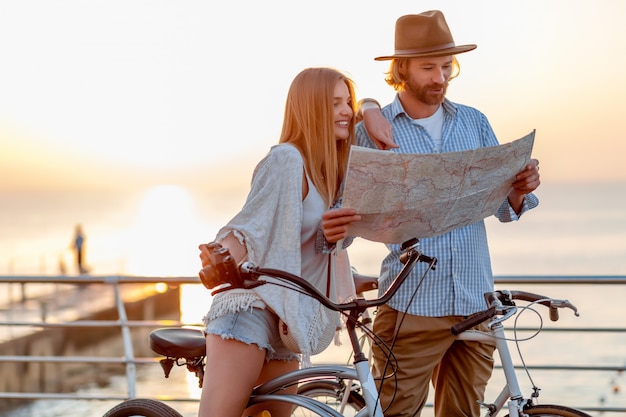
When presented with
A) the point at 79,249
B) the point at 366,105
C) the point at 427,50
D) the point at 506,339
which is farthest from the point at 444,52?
the point at 79,249

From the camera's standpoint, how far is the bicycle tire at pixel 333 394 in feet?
9.75

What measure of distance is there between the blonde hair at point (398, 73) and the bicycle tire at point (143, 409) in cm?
122

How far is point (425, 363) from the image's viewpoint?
2865mm

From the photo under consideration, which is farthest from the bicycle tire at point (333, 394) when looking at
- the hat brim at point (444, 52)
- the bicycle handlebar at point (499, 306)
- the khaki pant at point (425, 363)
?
the hat brim at point (444, 52)

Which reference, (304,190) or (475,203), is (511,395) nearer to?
(475,203)

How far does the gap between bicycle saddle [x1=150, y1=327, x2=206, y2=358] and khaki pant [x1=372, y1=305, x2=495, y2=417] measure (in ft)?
1.74

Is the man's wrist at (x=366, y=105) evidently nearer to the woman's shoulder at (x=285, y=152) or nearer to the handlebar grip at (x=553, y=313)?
the woman's shoulder at (x=285, y=152)

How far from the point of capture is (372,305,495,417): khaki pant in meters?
2.84

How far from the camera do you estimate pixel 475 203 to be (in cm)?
255

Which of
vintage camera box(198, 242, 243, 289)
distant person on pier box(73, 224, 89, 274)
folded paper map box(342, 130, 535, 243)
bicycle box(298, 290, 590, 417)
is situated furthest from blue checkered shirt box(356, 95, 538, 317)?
distant person on pier box(73, 224, 89, 274)

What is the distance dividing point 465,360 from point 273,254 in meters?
0.73

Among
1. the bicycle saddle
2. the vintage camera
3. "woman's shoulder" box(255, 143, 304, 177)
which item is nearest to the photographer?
the vintage camera

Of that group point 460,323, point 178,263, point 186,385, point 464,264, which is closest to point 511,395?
point 460,323

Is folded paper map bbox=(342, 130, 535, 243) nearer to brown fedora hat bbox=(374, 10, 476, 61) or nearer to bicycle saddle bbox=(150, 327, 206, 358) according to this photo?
brown fedora hat bbox=(374, 10, 476, 61)
